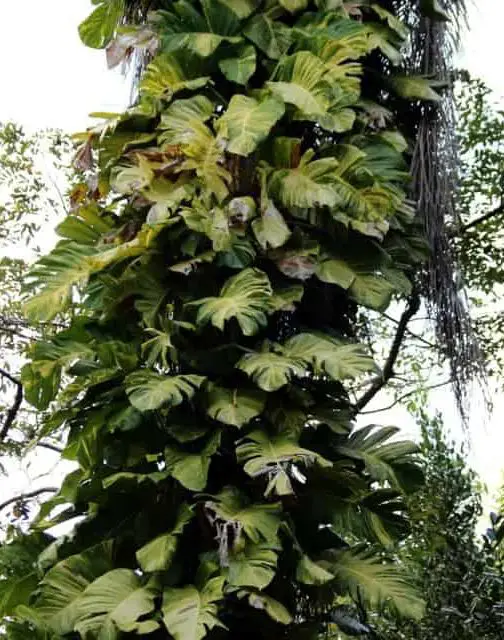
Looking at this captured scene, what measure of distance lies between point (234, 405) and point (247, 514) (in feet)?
0.91

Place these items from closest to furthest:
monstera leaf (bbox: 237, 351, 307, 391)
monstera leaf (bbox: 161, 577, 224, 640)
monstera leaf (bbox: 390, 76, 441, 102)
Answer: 1. monstera leaf (bbox: 161, 577, 224, 640)
2. monstera leaf (bbox: 237, 351, 307, 391)
3. monstera leaf (bbox: 390, 76, 441, 102)

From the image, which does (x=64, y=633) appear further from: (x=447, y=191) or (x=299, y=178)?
(x=447, y=191)

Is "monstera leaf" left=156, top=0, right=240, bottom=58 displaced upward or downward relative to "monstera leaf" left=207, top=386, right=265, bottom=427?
upward

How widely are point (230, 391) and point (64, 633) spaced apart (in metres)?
0.71

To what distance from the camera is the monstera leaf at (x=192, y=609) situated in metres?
1.82

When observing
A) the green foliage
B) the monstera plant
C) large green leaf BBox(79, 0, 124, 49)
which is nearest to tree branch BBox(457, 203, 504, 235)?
the green foliage

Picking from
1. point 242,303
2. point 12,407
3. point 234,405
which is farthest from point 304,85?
point 12,407

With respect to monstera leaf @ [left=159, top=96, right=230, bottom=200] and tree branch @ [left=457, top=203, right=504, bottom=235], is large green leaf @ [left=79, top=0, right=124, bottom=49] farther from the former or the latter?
tree branch @ [left=457, top=203, right=504, bottom=235]

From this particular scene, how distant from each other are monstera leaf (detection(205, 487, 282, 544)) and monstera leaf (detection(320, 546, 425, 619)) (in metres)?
0.25

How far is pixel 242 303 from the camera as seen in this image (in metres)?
2.15

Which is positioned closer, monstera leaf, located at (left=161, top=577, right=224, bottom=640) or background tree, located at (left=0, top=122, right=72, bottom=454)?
monstera leaf, located at (left=161, top=577, right=224, bottom=640)

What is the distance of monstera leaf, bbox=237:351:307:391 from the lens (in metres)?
2.05

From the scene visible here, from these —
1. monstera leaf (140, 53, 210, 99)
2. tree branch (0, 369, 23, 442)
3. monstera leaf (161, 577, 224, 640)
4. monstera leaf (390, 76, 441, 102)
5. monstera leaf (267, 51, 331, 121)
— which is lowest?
monstera leaf (161, 577, 224, 640)

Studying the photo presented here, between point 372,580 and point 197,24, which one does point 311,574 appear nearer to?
point 372,580
